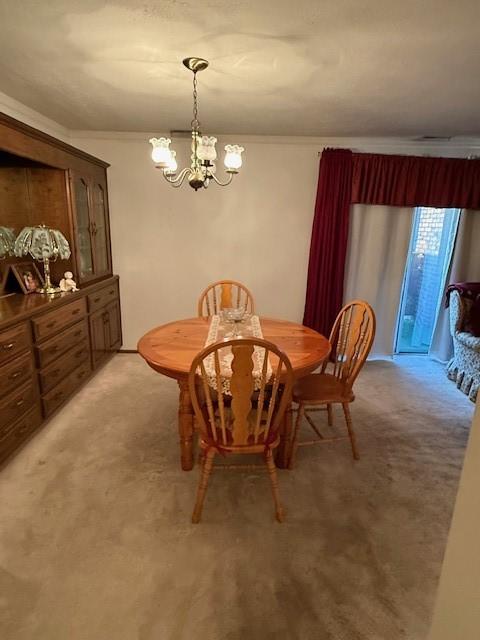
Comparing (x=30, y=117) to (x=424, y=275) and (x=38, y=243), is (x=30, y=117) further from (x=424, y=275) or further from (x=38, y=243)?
(x=424, y=275)

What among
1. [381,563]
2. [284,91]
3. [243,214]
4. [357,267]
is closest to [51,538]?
[381,563]

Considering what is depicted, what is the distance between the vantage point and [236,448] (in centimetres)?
162

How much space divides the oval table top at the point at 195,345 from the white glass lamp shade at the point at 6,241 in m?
1.25

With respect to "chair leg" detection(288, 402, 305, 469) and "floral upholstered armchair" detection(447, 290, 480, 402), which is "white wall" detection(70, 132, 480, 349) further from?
"chair leg" detection(288, 402, 305, 469)

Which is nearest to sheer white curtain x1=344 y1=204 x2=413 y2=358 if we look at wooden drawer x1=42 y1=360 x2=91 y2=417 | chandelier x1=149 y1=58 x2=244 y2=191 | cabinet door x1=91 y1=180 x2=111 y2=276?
chandelier x1=149 y1=58 x2=244 y2=191

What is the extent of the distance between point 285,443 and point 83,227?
2.50 m

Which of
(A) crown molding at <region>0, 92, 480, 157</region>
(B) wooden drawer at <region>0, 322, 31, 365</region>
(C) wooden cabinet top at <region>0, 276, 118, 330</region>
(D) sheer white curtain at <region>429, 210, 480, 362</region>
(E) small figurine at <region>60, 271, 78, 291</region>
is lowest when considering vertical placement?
(B) wooden drawer at <region>0, 322, 31, 365</region>

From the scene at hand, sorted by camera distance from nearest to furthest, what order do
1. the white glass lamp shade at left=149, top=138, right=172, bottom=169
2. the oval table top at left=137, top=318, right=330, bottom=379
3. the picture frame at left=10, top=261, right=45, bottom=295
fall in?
the oval table top at left=137, top=318, right=330, bottom=379 < the white glass lamp shade at left=149, top=138, right=172, bottom=169 < the picture frame at left=10, top=261, right=45, bottom=295

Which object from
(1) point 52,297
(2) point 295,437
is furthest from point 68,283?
(2) point 295,437

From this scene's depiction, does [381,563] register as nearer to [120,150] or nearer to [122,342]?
[122,342]

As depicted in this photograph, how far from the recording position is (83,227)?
3076 millimetres

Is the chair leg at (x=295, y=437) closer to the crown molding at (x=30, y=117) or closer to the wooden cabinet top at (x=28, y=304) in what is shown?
the wooden cabinet top at (x=28, y=304)

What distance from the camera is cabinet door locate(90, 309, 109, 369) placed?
313 cm

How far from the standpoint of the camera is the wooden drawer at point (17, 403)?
1966 millimetres
